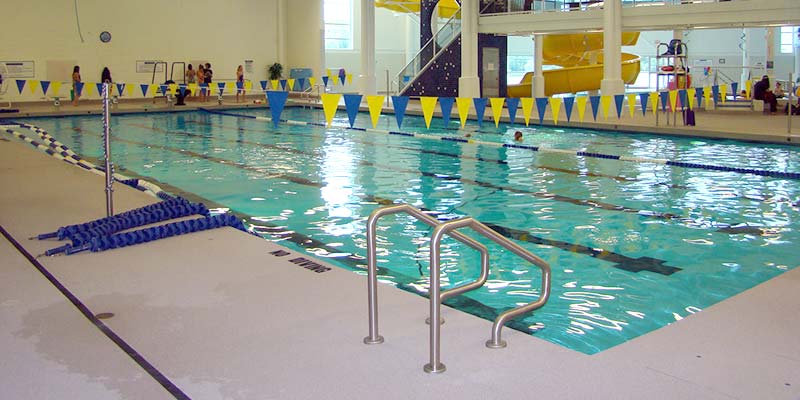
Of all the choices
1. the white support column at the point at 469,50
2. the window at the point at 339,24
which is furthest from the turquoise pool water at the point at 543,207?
the window at the point at 339,24

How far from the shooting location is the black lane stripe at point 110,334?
3.12 metres

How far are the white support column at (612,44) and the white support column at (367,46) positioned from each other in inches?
366

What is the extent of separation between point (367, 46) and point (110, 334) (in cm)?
2229

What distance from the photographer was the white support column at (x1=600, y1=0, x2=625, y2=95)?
17.7 metres

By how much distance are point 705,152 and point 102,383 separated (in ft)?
37.1

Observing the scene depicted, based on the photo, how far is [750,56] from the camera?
114 ft

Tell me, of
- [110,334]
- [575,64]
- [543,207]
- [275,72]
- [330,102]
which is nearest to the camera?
[110,334]

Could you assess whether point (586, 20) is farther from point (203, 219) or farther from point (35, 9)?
point (35, 9)

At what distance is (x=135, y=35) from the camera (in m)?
26.0

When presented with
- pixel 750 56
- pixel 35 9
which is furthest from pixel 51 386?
pixel 750 56

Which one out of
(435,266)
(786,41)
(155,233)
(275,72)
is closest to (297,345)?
(435,266)

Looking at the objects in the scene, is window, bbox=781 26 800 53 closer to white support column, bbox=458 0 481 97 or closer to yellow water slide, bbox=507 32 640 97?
yellow water slide, bbox=507 32 640 97

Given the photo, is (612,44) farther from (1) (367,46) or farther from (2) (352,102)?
(1) (367,46)

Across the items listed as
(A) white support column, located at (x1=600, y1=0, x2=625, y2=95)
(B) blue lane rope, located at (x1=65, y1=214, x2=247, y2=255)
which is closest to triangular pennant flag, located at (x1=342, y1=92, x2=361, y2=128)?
(B) blue lane rope, located at (x1=65, y1=214, x2=247, y2=255)
